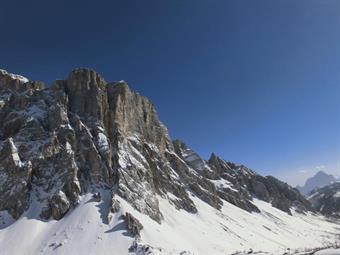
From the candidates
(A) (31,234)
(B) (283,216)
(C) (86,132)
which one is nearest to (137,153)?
(C) (86,132)

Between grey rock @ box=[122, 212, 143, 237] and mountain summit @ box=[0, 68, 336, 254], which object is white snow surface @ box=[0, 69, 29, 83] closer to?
mountain summit @ box=[0, 68, 336, 254]

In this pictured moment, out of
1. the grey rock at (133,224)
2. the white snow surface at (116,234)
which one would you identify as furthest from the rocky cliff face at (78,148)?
the grey rock at (133,224)

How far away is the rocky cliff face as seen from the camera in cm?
8594

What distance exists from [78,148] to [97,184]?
45.7 ft

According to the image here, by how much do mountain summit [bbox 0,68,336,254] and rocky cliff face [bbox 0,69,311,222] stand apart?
0.29m

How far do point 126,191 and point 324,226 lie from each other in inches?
5903

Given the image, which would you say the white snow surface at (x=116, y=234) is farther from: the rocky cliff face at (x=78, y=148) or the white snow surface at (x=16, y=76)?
the white snow surface at (x=16, y=76)

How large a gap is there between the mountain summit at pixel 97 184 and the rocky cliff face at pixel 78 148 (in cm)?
29

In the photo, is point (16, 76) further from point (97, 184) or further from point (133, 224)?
point (133, 224)

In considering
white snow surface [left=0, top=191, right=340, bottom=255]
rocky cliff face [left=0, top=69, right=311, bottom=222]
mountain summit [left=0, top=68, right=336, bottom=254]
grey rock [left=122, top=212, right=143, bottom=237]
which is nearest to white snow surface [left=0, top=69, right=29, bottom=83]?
mountain summit [left=0, top=68, right=336, bottom=254]

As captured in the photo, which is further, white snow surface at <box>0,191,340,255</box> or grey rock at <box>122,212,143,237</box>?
grey rock at <box>122,212,143,237</box>

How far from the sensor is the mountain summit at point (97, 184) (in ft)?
245

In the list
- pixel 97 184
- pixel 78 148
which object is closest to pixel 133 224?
pixel 97 184

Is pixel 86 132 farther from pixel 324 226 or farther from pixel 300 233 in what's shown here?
pixel 324 226
